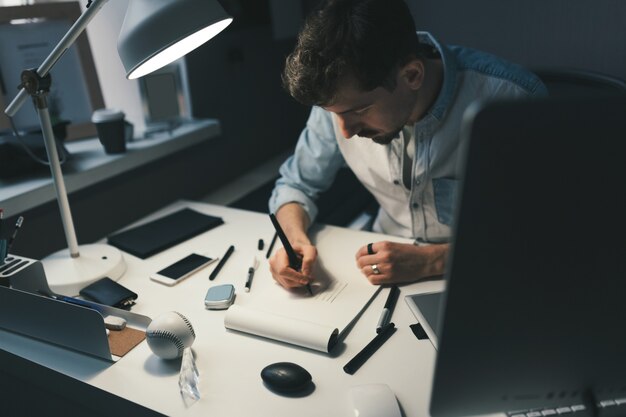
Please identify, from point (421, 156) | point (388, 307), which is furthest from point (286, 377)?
point (421, 156)

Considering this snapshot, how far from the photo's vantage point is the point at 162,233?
3.92ft

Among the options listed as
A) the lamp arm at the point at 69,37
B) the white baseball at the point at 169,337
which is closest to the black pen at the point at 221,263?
Answer: the white baseball at the point at 169,337

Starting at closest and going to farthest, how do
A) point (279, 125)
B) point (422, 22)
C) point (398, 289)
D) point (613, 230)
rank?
point (613, 230) → point (398, 289) → point (422, 22) → point (279, 125)

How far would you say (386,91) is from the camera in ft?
3.27

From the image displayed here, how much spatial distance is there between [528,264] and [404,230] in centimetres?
97

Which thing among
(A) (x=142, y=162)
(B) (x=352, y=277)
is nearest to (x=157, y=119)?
(A) (x=142, y=162)

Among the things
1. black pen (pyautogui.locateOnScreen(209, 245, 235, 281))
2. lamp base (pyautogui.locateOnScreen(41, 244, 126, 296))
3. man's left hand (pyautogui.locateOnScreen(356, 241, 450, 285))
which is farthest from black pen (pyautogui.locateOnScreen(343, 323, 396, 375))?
lamp base (pyautogui.locateOnScreen(41, 244, 126, 296))

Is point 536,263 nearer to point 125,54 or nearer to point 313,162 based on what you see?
point 125,54

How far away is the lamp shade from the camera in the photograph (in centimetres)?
77

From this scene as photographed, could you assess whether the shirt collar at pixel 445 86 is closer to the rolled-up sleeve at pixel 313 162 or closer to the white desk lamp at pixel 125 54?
the rolled-up sleeve at pixel 313 162

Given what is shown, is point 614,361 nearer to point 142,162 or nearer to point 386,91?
point 386,91

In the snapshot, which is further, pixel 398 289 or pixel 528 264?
pixel 398 289

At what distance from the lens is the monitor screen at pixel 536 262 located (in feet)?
1.18

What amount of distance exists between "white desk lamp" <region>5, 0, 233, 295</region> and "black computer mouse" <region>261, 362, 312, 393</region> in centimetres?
48
